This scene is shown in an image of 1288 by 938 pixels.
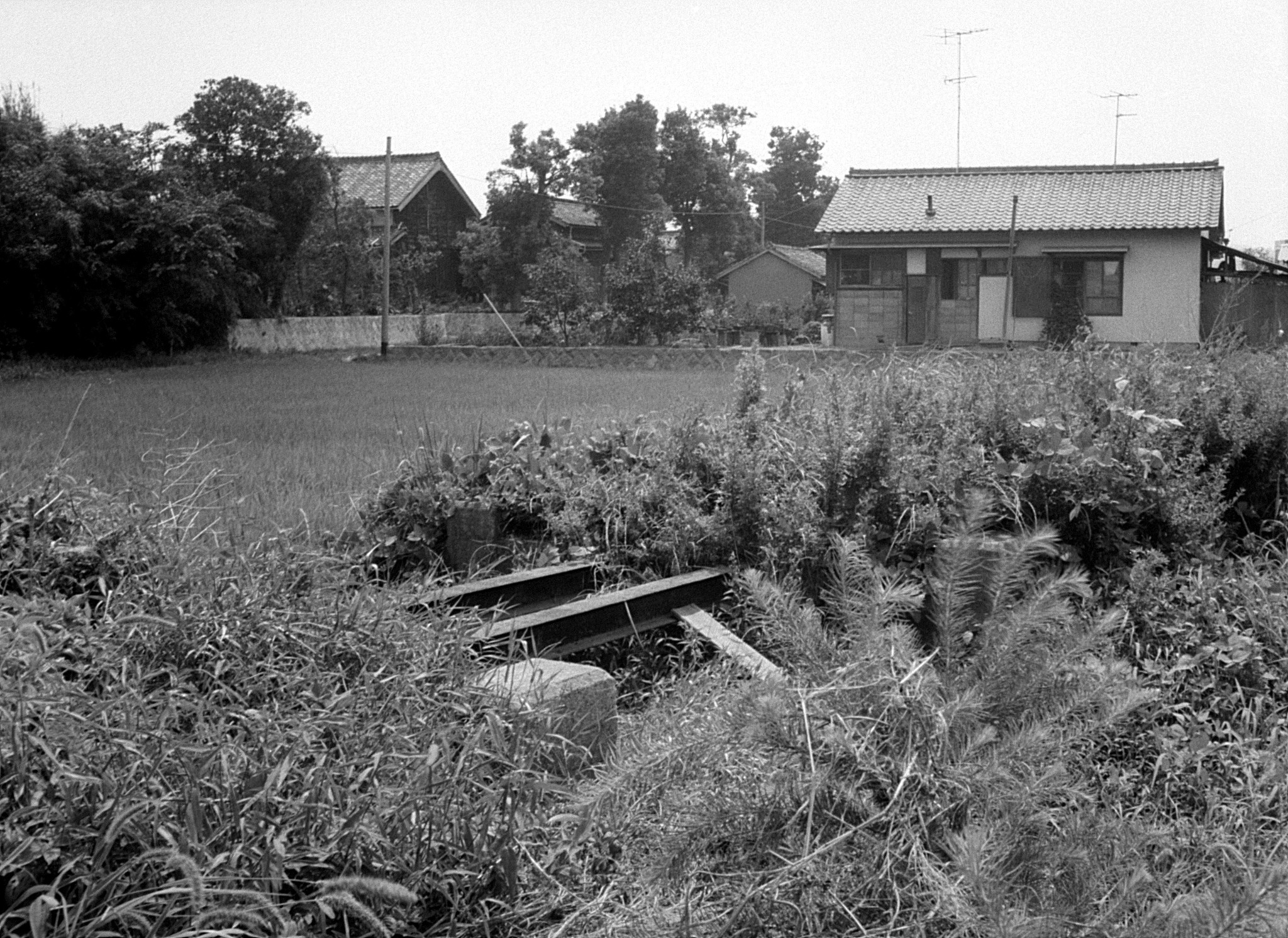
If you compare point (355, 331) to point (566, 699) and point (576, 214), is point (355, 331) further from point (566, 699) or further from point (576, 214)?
point (566, 699)

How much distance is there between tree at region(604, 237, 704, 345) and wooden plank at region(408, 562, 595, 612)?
26.0 m

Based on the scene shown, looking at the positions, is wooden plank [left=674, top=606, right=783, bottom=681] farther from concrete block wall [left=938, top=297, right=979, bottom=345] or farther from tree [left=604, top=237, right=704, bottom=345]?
concrete block wall [left=938, top=297, right=979, bottom=345]

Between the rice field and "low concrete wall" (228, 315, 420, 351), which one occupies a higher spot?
"low concrete wall" (228, 315, 420, 351)

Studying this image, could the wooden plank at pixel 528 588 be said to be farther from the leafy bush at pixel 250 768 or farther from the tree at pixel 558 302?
the tree at pixel 558 302

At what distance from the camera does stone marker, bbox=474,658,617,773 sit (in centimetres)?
290

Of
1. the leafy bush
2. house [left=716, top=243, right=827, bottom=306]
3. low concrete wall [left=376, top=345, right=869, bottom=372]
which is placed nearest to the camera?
the leafy bush

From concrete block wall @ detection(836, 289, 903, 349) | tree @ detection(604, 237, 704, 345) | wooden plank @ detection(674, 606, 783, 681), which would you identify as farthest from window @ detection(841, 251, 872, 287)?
wooden plank @ detection(674, 606, 783, 681)

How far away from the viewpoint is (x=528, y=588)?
451 cm

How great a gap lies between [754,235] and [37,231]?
1689 inches

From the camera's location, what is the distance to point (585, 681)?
3.13 metres

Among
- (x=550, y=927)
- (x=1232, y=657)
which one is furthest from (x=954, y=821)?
(x=1232, y=657)

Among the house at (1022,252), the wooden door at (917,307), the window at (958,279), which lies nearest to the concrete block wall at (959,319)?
the house at (1022,252)

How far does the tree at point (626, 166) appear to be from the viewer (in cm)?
4662

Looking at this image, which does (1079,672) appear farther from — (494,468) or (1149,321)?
(1149,321)
